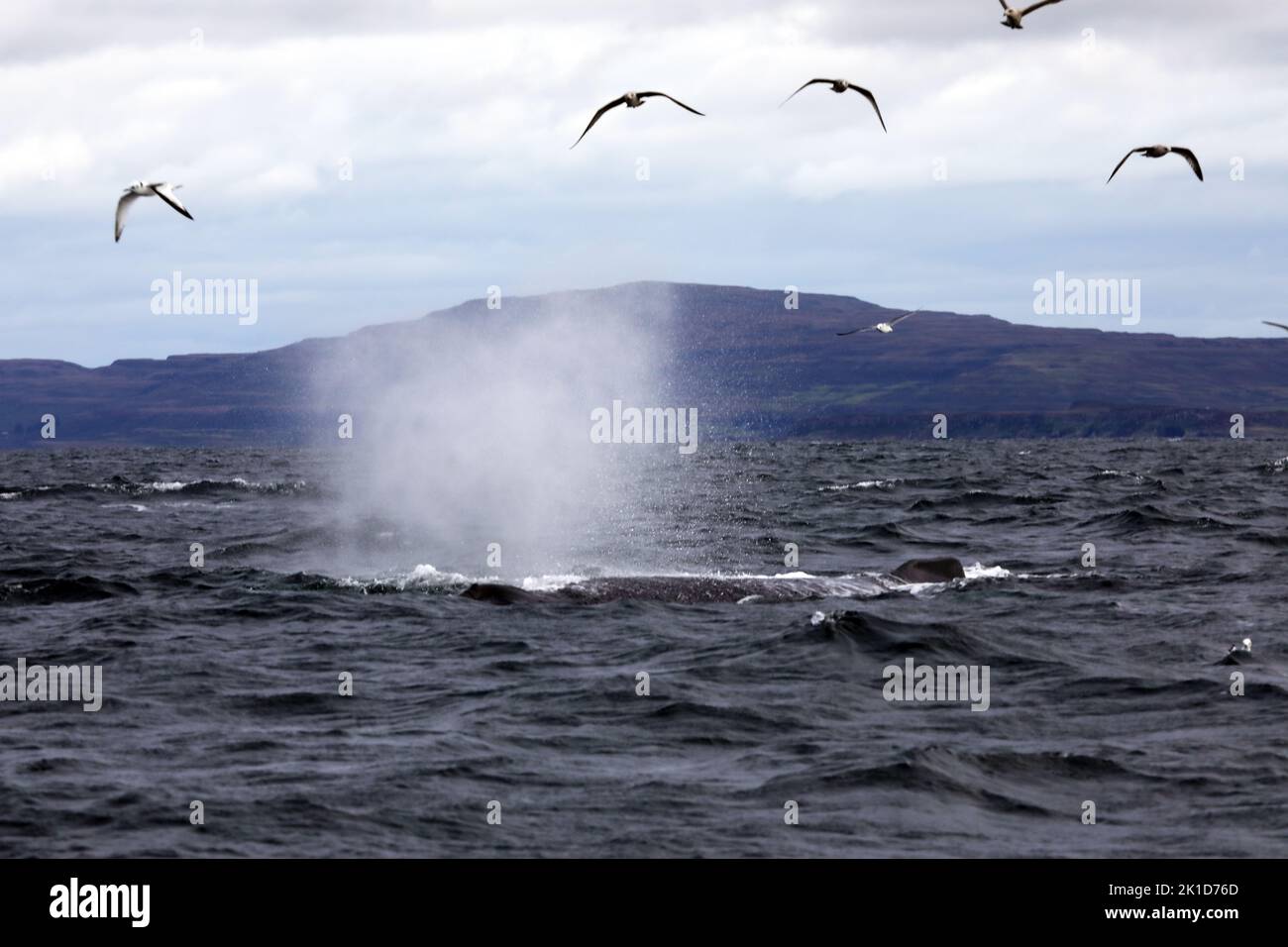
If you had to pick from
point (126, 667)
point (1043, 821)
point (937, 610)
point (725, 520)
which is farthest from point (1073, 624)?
point (725, 520)

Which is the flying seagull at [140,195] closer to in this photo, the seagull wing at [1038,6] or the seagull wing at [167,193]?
the seagull wing at [167,193]

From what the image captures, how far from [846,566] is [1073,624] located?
35.7ft

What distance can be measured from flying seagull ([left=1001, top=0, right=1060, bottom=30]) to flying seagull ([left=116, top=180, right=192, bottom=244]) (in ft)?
32.5

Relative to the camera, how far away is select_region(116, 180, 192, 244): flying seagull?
2016 centimetres

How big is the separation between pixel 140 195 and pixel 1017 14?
10726 millimetres

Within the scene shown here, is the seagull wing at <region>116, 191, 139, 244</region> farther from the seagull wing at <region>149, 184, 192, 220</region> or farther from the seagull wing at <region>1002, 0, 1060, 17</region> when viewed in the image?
the seagull wing at <region>1002, 0, 1060, 17</region>

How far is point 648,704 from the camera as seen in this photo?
22.2m

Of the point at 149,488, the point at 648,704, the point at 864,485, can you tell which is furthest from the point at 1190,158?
the point at 149,488

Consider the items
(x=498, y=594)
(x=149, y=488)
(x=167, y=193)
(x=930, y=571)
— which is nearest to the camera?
(x=167, y=193)

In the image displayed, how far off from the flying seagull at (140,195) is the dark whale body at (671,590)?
38.9 ft

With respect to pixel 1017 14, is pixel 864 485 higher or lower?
lower

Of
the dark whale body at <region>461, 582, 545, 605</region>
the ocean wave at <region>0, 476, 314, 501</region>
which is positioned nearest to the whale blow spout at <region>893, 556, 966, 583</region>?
the dark whale body at <region>461, 582, 545, 605</region>

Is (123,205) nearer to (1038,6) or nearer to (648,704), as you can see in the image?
(648,704)

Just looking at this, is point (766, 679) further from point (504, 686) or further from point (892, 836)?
point (892, 836)
